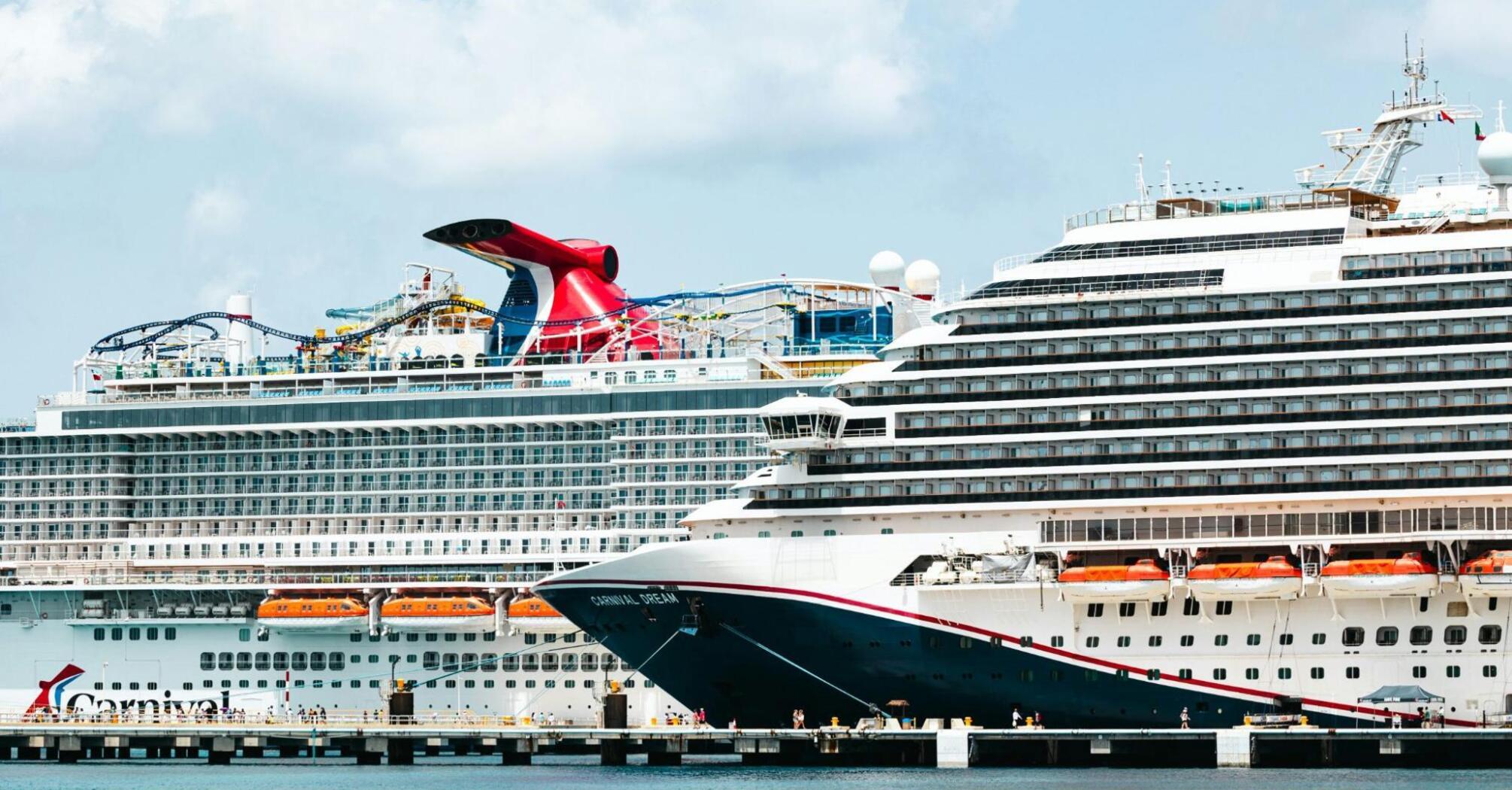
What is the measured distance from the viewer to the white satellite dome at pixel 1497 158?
242 ft

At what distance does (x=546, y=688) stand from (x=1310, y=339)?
96.6 feet

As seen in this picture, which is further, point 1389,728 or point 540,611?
point 540,611

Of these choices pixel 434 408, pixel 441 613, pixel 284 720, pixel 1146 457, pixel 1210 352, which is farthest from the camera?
pixel 434 408

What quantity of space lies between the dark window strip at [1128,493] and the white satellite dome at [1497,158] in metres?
9.78

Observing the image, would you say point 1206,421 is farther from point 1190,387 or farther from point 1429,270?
point 1429,270

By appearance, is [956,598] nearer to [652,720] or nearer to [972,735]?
[972,735]

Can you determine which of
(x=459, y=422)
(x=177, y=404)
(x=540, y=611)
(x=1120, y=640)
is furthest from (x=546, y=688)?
(x=1120, y=640)

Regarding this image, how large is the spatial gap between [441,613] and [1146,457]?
1080 inches

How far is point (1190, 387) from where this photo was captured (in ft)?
236

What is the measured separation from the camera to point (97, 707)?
9250 centimetres

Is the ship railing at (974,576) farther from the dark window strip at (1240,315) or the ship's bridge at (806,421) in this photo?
the dark window strip at (1240,315)

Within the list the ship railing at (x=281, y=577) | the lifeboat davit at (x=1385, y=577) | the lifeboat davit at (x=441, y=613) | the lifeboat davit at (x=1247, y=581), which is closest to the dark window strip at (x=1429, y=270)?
the lifeboat davit at (x=1385, y=577)

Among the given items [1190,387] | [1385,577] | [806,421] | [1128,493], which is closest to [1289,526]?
[1385,577]

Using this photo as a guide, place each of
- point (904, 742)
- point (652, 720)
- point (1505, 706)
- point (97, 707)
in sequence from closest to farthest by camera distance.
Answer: point (1505, 706)
point (904, 742)
point (652, 720)
point (97, 707)
